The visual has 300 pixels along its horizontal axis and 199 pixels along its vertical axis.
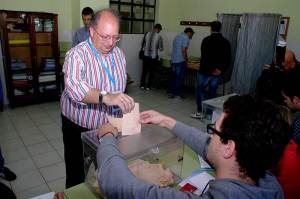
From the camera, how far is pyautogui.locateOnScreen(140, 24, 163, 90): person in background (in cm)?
613

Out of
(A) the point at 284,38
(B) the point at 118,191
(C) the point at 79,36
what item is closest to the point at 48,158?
(C) the point at 79,36

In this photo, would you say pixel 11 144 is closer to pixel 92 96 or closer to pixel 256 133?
pixel 92 96

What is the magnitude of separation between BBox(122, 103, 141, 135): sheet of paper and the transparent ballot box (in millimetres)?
33

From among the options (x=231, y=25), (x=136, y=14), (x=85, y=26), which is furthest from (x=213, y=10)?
(x=85, y=26)

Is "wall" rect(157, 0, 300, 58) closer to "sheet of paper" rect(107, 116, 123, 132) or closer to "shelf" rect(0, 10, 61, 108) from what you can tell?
"shelf" rect(0, 10, 61, 108)

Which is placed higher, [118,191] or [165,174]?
[118,191]

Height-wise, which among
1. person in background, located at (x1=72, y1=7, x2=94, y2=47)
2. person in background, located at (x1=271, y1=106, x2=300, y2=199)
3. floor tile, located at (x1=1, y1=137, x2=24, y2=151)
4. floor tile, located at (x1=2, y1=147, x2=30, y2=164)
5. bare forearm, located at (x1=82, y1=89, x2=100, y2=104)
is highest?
person in background, located at (x1=72, y1=7, x2=94, y2=47)

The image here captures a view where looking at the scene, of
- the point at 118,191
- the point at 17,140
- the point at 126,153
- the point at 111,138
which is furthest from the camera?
the point at 17,140

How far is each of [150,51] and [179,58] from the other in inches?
33.2

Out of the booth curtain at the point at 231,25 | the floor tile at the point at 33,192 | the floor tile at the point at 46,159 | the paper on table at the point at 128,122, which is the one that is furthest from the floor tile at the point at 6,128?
the booth curtain at the point at 231,25

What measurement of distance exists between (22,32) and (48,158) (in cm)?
266

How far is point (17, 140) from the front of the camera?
11.7 feet

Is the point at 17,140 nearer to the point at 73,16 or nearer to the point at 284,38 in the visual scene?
the point at 73,16

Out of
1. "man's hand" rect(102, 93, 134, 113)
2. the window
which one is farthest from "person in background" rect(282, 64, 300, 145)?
the window
